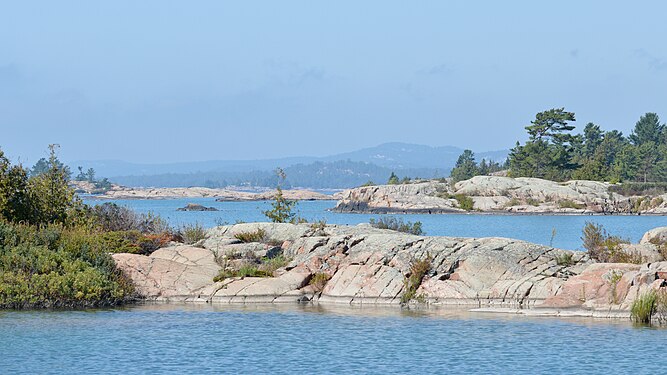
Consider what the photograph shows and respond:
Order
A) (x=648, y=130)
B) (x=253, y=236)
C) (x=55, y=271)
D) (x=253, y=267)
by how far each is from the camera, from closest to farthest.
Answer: (x=55, y=271)
(x=253, y=267)
(x=253, y=236)
(x=648, y=130)

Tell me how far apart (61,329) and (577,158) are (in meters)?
138

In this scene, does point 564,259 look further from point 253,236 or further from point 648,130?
point 648,130

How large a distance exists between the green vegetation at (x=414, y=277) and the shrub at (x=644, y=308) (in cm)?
720

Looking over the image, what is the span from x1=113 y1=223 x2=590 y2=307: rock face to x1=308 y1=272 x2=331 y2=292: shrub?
119 mm

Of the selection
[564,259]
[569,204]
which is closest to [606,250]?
[564,259]

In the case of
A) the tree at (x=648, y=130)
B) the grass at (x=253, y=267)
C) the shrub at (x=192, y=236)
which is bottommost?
the grass at (x=253, y=267)

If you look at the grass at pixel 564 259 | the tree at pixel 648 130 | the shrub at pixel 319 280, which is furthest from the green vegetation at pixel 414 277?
the tree at pixel 648 130

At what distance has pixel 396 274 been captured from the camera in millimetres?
33188

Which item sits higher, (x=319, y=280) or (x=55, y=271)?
(x=55, y=271)

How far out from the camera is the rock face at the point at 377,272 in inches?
1260

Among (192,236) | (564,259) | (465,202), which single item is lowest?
(564,259)

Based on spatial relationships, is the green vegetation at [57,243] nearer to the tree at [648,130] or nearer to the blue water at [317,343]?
the blue water at [317,343]

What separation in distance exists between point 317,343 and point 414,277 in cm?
827

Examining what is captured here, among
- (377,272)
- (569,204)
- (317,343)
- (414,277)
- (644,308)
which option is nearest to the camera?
(317,343)
